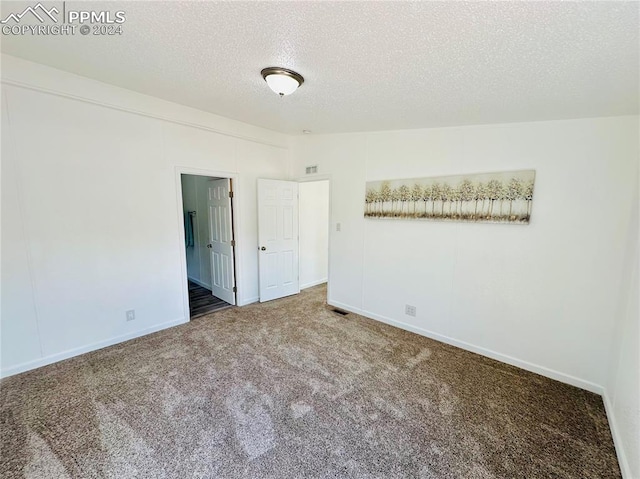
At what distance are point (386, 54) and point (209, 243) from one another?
3993 mm

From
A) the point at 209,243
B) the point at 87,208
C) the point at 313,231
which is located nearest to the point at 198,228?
the point at 209,243

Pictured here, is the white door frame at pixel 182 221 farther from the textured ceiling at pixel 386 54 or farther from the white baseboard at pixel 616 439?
the white baseboard at pixel 616 439

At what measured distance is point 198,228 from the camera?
5367 mm

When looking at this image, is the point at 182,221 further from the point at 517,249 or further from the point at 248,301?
the point at 517,249

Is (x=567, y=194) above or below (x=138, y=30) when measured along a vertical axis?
below

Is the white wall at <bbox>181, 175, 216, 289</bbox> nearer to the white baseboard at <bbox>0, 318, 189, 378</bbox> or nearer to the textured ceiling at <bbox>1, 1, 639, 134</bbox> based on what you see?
the white baseboard at <bbox>0, 318, 189, 378</bbox>

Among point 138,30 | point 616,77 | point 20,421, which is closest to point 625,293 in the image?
point 616,77

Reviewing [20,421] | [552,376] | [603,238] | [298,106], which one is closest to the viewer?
[20,421]

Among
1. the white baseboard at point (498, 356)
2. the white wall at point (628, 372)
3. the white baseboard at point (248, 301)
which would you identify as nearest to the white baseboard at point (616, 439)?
the white wall at point (628, 372)

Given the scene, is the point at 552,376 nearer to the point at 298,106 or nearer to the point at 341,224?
the point at 341,224

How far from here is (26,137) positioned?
94.0 inches

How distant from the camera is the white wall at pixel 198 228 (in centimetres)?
506

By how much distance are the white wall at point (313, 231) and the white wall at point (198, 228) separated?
1721 millimetres

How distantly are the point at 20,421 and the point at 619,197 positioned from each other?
4.97 m
